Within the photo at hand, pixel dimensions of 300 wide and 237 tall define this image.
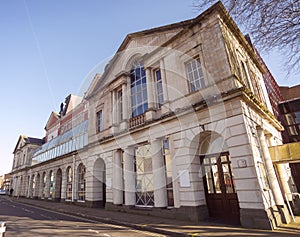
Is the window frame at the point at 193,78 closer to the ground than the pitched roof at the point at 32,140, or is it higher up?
closer to the ground

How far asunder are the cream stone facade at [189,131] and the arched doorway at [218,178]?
0.05 meters

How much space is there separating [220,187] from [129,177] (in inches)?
225

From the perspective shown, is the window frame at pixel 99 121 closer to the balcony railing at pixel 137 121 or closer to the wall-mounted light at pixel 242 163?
the balcony railing at pixel 137 121

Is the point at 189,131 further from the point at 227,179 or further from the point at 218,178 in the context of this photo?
the point at 227,179

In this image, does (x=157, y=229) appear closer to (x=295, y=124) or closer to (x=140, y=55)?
(x=140, y=55)

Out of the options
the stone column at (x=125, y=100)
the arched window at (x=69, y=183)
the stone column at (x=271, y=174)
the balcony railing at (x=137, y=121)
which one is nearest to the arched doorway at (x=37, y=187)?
the arched window at (x=69, y=183)

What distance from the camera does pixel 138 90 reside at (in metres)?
13.7

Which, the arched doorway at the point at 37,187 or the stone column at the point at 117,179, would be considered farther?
the arched doorway at the point at 37,187

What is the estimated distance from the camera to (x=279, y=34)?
535 cm

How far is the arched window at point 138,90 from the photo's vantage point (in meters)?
13.1

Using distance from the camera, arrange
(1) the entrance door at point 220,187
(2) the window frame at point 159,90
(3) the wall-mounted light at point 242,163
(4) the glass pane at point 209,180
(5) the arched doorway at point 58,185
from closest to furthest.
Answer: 1. (3) the wall-mounted light at point 242,163
2. (1) the entrance door at point 220,187
3. (4) the glass pane at point 209,180
4. (2) the window frame at point 159,90
5. (5) the arched doorway at point 58,185

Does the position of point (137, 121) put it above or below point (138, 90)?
below

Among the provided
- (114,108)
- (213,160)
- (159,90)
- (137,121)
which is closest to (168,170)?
(213,160)

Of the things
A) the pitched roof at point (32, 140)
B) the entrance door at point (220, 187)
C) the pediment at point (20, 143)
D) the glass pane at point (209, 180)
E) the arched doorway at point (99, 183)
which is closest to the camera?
the entrance door at point (220, 187)
